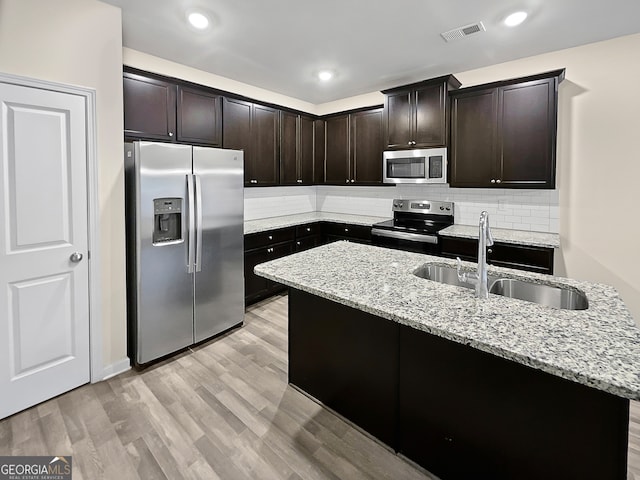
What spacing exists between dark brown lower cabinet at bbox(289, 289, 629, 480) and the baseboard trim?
60.2 inches

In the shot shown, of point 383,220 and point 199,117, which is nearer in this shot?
point 199,117

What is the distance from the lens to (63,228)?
2299 mm

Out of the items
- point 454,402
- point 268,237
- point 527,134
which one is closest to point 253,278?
point 268,237

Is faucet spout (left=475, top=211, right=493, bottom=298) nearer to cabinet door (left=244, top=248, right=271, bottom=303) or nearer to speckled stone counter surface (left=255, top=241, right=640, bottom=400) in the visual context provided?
speckled stone counter surface (left=255, top=241, right=640, bottom=400)

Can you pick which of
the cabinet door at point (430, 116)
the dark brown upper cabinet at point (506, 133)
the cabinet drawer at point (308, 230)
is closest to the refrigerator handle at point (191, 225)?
the cabinet drawer at point (308, 230)

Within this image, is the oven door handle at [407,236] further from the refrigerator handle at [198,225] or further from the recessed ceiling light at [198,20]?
the recessed ceiling light at [198,20]

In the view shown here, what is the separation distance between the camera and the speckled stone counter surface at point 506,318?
3.29 feet

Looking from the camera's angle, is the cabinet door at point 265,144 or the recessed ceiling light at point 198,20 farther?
the cabinet door at point 265,144

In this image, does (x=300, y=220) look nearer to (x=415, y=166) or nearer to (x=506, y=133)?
(x=415, y=166)

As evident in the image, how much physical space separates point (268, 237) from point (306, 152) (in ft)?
5.23

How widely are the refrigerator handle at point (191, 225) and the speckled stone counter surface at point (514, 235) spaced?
2537 mm

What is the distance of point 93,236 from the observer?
95.7 inches

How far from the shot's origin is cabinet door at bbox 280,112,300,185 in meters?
4.55

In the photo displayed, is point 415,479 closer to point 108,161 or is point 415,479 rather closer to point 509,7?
point 108,161
